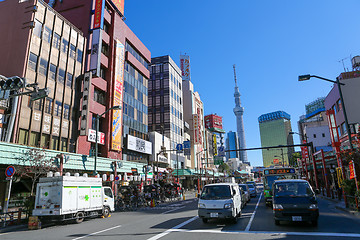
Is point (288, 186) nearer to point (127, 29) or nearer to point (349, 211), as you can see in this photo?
point (349, 211)

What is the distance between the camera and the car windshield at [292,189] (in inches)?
440

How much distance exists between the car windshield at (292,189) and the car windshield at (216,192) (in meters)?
2.27

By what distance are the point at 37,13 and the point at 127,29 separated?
66.0 feet

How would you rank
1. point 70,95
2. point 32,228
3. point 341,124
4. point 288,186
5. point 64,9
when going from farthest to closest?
1. point 64,9
2. point 341,124
3. point 70,95
4. point 32,228
5. point 288,186

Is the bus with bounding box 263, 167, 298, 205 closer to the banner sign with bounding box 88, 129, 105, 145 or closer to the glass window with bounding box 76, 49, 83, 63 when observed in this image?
the banner sign with bounding box 88, 129, 105, 145

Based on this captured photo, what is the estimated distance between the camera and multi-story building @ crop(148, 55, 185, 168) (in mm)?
63625

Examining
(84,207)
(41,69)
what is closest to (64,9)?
(41,69)

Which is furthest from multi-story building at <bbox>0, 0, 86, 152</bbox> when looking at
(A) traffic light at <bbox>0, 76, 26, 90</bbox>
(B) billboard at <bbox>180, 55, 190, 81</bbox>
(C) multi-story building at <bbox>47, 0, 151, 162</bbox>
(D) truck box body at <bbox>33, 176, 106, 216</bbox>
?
(B) billboard at <bbox>180, 55, 190, 81</bbox>

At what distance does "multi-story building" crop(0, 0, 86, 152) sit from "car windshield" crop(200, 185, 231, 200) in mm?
18045

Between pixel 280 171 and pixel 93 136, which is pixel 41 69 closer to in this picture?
pixel 93 136

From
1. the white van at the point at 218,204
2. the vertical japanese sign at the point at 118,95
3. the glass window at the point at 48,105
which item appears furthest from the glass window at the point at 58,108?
the white van at the point at 218,204

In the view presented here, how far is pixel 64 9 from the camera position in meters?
36.0

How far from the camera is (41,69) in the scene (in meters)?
25.6

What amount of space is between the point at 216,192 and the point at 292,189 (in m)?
3.59
